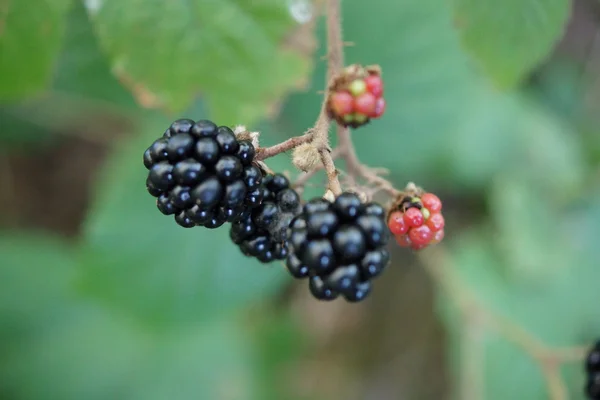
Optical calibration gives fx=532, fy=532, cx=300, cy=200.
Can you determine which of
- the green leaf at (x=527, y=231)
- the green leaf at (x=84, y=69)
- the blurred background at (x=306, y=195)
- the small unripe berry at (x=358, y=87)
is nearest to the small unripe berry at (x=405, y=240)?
the small unripe berry at (x=358, y=87)

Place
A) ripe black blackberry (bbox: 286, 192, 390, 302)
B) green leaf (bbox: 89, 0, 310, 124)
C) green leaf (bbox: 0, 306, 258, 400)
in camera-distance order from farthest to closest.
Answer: green leaf (bbox: 0, 306, 258, 400), green leaf (bbox: 89, 0, 310, 124), ripe black blackberry (bbox: 286, 192, 390, 302)

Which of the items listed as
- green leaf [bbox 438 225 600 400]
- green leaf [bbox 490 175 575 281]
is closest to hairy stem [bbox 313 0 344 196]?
green leaf [bbox 438 225 600 400]

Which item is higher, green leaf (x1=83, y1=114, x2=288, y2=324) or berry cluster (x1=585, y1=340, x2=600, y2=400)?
green leaf (x1=83, y1=114, x2=288, y2=324)

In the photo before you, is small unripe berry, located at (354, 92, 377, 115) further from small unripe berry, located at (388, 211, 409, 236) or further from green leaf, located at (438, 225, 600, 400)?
green leaf, located at (438, 225, 600, 400)

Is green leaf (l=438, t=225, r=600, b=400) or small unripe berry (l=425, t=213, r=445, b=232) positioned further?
green leaf (l=438, t=225, r=600, b=400)

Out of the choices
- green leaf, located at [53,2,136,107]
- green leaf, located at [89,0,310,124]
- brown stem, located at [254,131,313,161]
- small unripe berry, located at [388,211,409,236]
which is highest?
green leaf, located at [53,2,136,107]

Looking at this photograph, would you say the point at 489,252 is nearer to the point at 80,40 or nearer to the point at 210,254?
the point at 210,254

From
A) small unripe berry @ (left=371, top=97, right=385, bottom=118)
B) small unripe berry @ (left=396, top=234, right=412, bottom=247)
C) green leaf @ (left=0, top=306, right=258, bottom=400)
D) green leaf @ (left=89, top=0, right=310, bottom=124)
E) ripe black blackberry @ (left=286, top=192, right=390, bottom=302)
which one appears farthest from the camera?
green leaf @ (left=0, top=306, right=258, bottom=400)

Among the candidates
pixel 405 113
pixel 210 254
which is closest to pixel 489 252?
pixel 405 113
